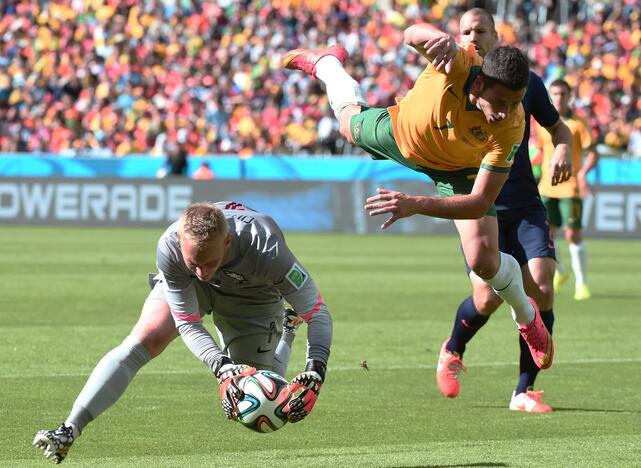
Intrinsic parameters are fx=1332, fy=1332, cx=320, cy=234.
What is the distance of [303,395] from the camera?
6.58m

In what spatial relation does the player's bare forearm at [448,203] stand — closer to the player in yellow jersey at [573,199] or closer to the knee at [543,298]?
the knee at [543,298]

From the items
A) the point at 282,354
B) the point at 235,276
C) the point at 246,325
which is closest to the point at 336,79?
the point at 282,354

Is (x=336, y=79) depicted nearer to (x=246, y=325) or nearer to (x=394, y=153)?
(x=394, y=153)

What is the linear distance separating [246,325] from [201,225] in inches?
58.4

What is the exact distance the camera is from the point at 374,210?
6629mm

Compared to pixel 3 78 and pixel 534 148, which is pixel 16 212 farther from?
pixel 534 148

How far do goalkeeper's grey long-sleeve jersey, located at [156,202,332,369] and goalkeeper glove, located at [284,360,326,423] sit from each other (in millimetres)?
166

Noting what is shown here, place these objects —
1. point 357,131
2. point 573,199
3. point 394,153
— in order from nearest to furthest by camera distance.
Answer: point 394,153, point 357,131, point 573,199

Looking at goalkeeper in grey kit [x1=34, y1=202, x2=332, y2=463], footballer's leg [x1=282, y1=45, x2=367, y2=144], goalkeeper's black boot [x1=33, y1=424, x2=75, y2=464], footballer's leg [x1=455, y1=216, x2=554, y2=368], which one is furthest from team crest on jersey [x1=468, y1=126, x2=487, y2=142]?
goalkeeper's black boot [x1=33, y1=424, x2=75, y2=464]

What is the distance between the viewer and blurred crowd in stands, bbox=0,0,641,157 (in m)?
31.3

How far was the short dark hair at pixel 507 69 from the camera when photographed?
23.6 ft

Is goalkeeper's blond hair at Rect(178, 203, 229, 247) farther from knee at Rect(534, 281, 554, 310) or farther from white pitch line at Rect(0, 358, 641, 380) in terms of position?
white pitch line at Rect(0, 358, 641, 380)

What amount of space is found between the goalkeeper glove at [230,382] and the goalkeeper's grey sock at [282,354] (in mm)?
1233

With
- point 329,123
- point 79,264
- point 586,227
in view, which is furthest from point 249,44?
point 79,264
